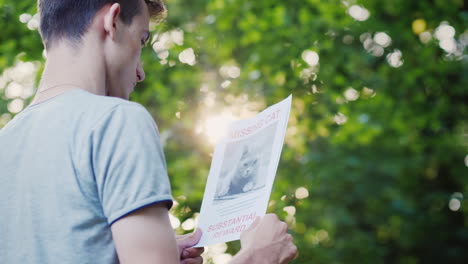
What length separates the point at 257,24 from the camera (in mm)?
4836

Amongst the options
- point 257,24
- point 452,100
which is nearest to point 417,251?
point 452,100

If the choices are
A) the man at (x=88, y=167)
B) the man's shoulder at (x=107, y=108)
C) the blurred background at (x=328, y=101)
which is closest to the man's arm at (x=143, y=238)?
the man at (x=88, y=167)

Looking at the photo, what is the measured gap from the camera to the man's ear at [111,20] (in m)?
1.13

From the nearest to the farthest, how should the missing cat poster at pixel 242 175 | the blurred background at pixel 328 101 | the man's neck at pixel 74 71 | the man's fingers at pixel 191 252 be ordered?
1. the man's neck at pixel 74 71
2. the missing cat poster at pixel 242 175
3. the man's fingers at pixel 191 252
4. the blurred background at pixel 328 101

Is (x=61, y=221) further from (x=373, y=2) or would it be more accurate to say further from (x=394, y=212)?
(x=394, y=212)

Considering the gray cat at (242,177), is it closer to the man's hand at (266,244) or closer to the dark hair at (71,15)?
the man's hand at (266,244)

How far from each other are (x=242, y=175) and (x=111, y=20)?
1.34 ft

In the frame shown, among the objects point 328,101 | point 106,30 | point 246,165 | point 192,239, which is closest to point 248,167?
point 246,165

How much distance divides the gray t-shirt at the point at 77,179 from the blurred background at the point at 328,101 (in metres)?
2.07

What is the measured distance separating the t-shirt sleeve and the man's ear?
0.72 feet

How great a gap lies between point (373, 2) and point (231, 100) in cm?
245

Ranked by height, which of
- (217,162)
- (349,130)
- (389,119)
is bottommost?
(389,119)

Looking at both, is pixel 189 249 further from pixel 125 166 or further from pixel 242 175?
pixel 125 166

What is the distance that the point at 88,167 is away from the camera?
3.16 ft
